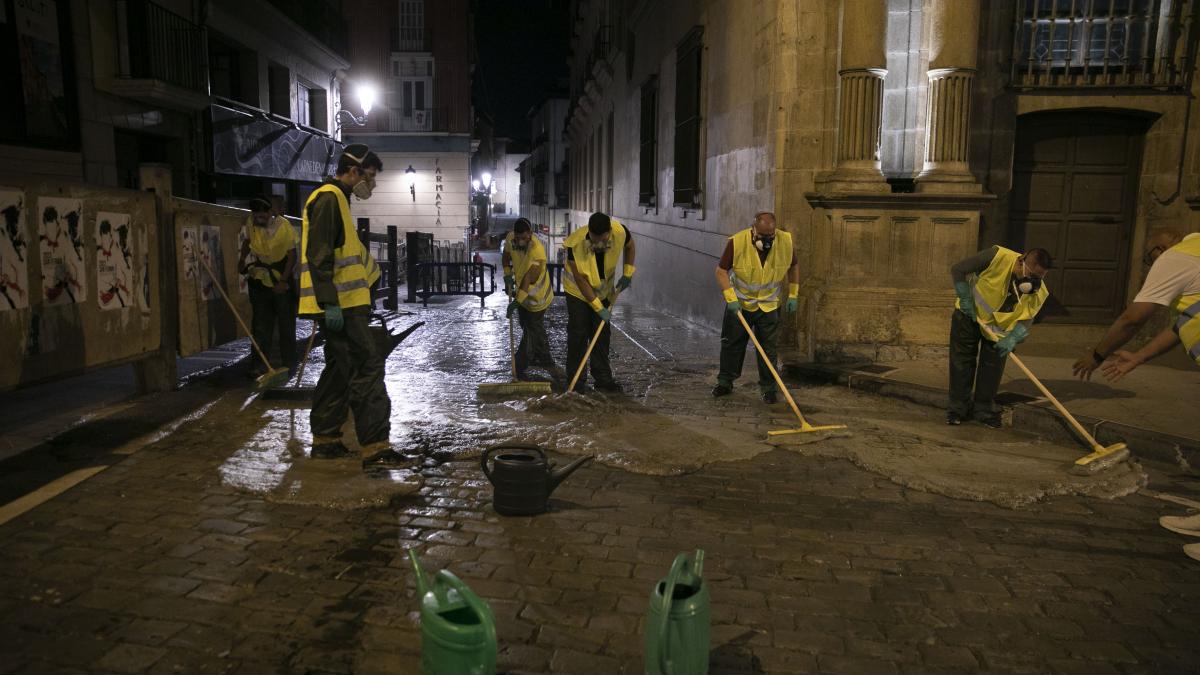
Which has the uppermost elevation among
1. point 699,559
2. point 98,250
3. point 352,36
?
point 352,36

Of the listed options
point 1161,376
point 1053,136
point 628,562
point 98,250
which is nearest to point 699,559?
point 628,562

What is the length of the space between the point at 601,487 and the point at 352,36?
31.0 metres

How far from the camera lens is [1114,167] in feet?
30.9

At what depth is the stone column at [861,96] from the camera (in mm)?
8930

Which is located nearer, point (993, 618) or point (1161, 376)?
point (993, 618)

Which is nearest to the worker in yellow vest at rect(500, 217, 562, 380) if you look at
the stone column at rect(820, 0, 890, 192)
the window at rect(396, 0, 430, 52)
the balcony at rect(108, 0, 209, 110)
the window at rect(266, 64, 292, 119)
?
the stone column at rect(820, 0, 890, 192)

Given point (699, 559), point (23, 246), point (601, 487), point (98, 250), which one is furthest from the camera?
point (98, 250)

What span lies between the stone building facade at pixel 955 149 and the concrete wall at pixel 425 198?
922 inches

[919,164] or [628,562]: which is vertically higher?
[919,164]

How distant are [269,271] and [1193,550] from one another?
7945 millimetres

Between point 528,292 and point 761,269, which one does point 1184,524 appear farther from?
point 528,292

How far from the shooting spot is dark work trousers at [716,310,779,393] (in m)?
7.84

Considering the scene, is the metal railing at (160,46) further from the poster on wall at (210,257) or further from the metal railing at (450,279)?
the poster on wall at (210,257)

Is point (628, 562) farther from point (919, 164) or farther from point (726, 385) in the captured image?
point (919, 164)
